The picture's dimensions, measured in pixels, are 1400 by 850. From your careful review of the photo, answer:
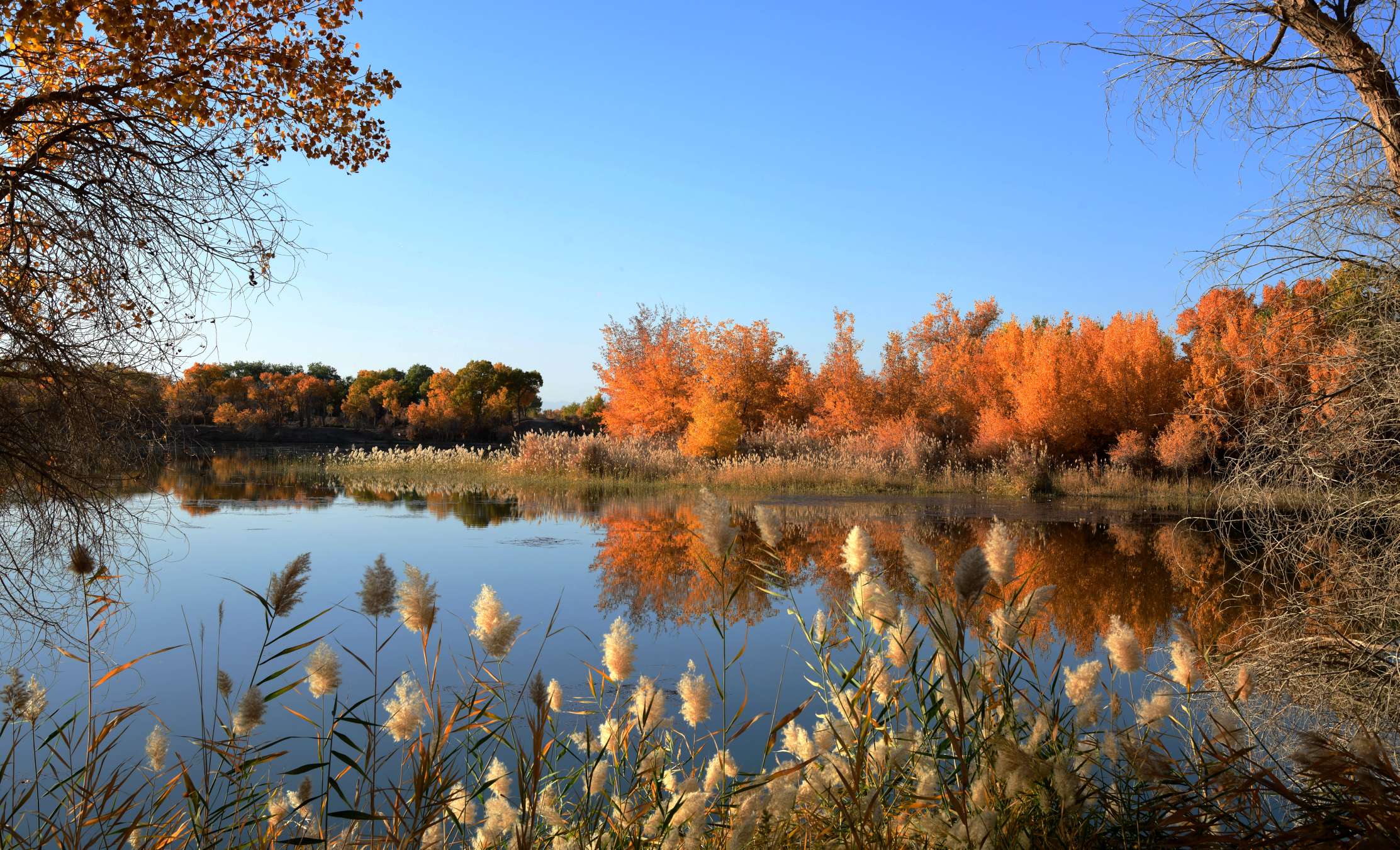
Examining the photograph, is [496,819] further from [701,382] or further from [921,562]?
[701,382]

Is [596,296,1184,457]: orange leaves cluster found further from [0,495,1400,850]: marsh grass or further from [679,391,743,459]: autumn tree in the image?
[0,495,1400,850]: marsh grass

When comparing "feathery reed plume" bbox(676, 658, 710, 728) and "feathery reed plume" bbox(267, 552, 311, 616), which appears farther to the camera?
"feathery reed plume" bbox(676, 658, 710, 728)

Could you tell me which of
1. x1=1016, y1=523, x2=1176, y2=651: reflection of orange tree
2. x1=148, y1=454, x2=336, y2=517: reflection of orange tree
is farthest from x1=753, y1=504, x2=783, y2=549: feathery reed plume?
x1=148, y1=454, x2=336, y2=517: reflection of orange tree

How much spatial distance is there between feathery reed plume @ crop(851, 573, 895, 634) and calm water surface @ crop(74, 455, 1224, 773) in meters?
0.42

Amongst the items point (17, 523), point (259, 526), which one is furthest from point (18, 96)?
point (259, 526)

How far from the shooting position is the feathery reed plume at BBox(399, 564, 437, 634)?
222cm

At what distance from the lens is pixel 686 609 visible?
841cm

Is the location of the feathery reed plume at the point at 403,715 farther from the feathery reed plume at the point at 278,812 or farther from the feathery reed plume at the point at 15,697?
the feathery reed plume at the point at 15,697

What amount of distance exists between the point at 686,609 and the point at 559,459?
56.5ft

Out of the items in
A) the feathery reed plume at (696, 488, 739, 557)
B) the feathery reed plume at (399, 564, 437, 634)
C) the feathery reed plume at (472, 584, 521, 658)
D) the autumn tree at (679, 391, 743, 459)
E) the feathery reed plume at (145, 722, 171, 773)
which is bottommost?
the feathery reed plume at (145, 722, 171, 773)

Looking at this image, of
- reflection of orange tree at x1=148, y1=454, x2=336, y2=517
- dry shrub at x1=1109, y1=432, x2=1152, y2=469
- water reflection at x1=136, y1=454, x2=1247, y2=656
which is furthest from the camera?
dry shrub at x1=1109, y1=432, x2=1152, y2=469

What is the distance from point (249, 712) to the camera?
211 centimetres

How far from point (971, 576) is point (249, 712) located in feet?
5.75

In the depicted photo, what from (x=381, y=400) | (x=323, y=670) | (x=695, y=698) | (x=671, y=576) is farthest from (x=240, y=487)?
(x=381, y=400)
